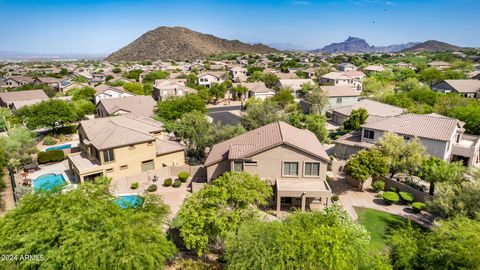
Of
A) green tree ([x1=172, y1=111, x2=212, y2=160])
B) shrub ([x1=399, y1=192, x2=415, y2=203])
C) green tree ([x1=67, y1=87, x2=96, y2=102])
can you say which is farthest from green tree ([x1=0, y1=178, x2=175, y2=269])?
green tree ([x1=67, y1=87, x2=96, y2=102])

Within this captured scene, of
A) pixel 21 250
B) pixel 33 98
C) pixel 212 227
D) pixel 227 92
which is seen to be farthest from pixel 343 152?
pixel 33 98

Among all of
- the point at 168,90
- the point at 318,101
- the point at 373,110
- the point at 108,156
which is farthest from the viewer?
the point at 168,90

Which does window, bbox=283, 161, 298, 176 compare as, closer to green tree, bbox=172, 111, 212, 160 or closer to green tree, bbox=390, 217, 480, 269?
green tree, bbox=390, 217, 480, 269

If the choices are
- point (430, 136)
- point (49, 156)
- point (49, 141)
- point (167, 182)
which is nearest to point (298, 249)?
point (167, 182)

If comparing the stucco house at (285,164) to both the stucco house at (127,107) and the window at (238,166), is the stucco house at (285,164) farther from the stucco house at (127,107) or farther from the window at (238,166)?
the stucco house at (127,107)

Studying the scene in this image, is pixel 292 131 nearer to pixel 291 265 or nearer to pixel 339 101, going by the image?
pixel 291 265

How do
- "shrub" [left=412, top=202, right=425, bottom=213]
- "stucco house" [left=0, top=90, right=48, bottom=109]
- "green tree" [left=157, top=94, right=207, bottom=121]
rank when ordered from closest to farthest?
"shrub" [left=412, top=202, right=425, bottom=213] → "green tree" [left=157, top=94, right=207, bottom=121] → "stucco house" [left=0, top=90, right=48, bottom=109]

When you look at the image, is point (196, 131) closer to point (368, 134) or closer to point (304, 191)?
point (304, 191)
